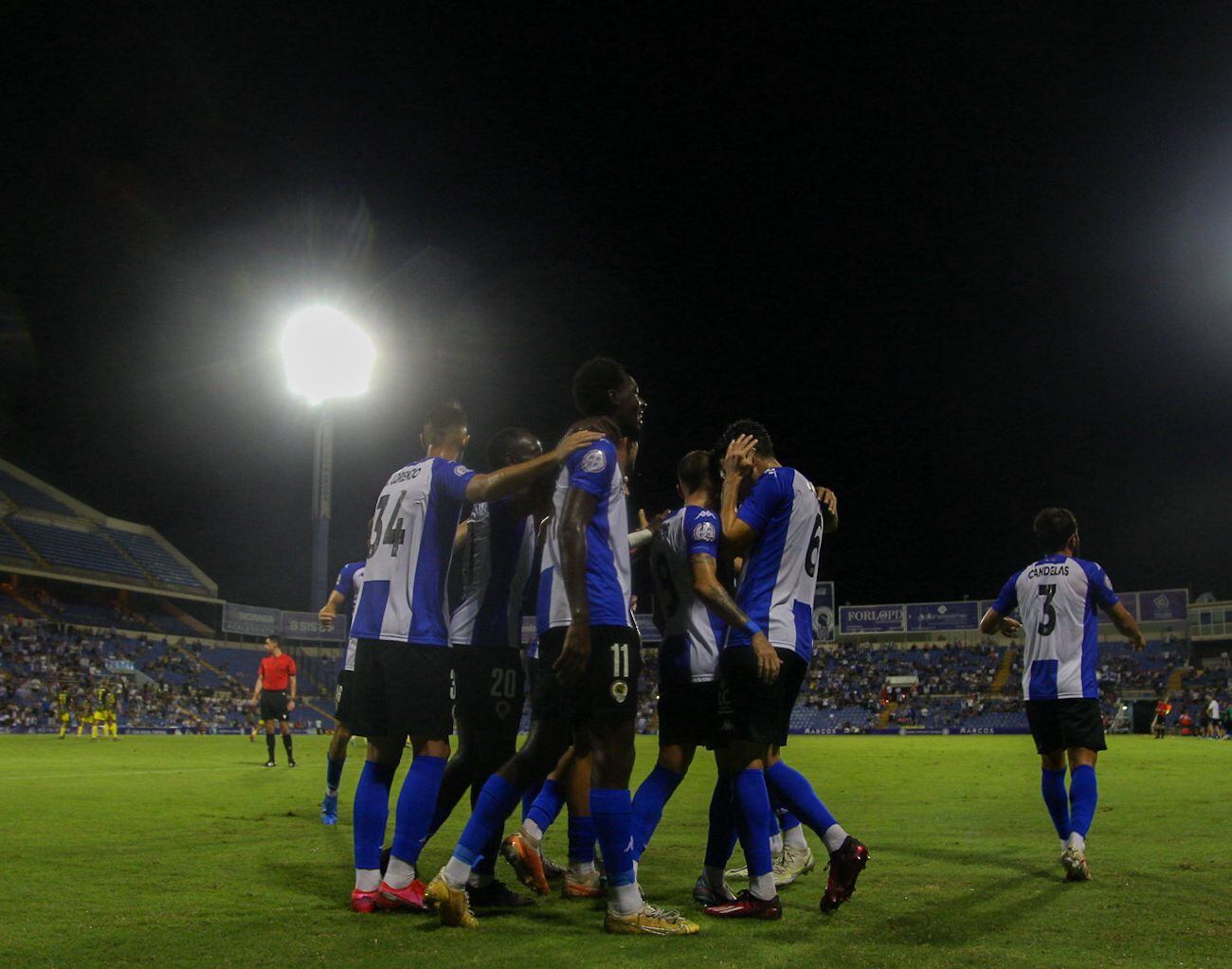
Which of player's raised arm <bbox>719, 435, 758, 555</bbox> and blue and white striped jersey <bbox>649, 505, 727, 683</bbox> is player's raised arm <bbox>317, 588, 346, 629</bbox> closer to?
blue and white striped jersey <bbox>649, 505, 727, 683</bbox>

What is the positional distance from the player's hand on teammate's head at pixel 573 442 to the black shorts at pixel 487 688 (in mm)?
1512

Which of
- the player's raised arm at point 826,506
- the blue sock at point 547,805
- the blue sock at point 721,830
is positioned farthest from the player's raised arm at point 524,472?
the blue sock at point 547,805

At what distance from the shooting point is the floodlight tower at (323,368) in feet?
100

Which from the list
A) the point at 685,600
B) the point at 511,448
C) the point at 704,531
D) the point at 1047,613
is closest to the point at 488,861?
the point at 685,600

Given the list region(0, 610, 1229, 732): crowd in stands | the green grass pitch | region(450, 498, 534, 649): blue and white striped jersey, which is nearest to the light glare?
region(0, 610, 1229, 732): crowd in stands

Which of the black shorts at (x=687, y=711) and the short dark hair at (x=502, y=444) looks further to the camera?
the short dark hair at (x=502, y=444)

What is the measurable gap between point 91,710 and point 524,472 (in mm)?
38397

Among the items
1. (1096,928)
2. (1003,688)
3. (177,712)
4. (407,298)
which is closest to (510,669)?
(1096,928)

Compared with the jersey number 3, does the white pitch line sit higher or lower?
lower

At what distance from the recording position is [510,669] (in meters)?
5.75

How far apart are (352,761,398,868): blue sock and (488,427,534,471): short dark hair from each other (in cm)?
193

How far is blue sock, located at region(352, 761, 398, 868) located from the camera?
16.6 ft

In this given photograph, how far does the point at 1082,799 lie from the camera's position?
645 centimetres

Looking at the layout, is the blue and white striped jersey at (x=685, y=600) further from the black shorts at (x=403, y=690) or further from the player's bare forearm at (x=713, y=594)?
the black shorts at (x=403, y=690)
